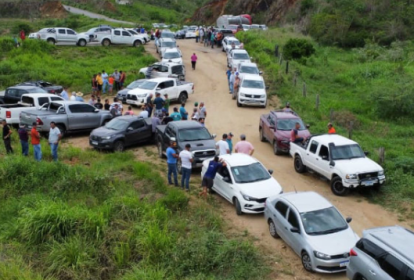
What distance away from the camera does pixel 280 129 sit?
19250 millimetres

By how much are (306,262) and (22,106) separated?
638 inches

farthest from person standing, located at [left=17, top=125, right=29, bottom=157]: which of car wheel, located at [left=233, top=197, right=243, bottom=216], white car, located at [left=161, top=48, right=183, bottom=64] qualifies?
white car, located at [left=161, top=48, right=183, bottom=64]

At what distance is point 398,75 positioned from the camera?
102 ft

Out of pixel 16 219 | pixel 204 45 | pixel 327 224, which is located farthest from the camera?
pixel 204 45

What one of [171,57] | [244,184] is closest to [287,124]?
[244,184]

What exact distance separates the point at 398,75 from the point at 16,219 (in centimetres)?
2641

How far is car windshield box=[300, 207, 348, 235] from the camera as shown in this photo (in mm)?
10922

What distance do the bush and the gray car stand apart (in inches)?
1230

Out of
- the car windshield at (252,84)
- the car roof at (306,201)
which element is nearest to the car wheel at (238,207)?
the car roof at (306,201)

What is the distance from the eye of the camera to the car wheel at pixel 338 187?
1504 centimetres

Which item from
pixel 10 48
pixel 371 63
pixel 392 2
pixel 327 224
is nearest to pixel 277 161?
pixel 327 224

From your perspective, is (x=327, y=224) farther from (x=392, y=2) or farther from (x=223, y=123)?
(x=392, y=2)

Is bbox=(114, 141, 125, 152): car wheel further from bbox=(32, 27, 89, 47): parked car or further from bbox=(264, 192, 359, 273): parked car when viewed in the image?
bbox=(32, 27, 89, 47): parked car

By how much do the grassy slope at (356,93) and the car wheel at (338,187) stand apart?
1078mm
